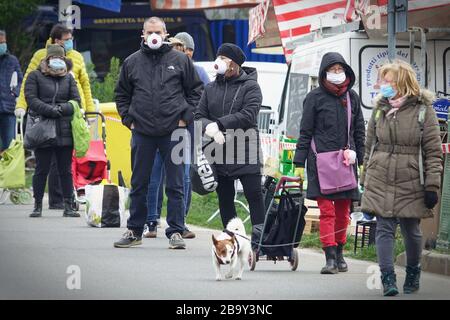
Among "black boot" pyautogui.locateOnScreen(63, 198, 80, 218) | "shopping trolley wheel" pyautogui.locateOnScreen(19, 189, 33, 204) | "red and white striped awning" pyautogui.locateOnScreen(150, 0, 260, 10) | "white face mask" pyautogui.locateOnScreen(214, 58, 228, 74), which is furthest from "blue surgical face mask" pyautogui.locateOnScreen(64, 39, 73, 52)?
"red and white striped awning" pyautogui.locateOnScreen(150, 0, 260, 10)

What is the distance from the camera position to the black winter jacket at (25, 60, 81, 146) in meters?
15.7

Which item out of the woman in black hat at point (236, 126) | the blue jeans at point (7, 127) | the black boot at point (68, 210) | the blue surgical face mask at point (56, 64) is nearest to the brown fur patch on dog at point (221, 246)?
the woman in black hat at point (236, 126)

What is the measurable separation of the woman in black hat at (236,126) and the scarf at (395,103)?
2.22m

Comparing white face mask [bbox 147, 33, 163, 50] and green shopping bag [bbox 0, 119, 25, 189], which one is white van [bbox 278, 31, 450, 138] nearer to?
white face mask [bbox 147, 33, 163, 50]

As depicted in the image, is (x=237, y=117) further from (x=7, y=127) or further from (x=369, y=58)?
(x=7, y=127)

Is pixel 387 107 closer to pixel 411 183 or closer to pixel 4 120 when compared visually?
pixel 411 183

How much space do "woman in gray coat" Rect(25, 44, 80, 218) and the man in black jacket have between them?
10.6 feet

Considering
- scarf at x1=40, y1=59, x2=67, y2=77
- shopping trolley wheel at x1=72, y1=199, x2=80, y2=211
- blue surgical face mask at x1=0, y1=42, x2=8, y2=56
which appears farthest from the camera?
blue surgical face mask at x1=0, y1=42, x2=8, y2=56

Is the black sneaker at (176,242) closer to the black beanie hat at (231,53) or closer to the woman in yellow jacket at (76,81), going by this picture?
the black beanie hat at (231,53)

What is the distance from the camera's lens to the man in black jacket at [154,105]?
40.6 feet

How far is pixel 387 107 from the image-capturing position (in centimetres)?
980

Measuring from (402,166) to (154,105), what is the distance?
330cm

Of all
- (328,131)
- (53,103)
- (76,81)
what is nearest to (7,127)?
(76,81)
